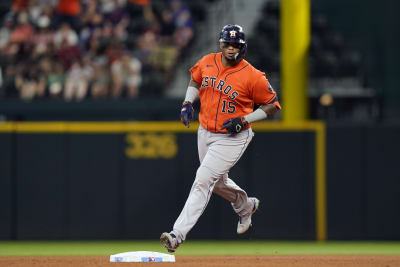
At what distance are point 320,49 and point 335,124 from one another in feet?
16.3

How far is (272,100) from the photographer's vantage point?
7.64m

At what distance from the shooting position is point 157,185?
10344 millimetres

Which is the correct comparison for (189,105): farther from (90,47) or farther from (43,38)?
(43,38)

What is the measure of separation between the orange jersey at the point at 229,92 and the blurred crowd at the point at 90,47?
6.62 meters

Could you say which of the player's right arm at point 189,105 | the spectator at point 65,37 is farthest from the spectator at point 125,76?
the player's right arm at point 189,105

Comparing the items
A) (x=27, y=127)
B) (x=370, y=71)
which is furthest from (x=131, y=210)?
(x=370, y=71)

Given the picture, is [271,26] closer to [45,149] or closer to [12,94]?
[12,94]

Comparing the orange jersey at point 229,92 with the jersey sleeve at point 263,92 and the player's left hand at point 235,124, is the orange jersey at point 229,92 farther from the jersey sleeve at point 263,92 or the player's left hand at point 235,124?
the player's left hand at point 235,124

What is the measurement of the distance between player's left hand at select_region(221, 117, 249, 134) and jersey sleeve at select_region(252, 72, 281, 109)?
27cm

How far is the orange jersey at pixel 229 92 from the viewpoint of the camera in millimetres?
7555
